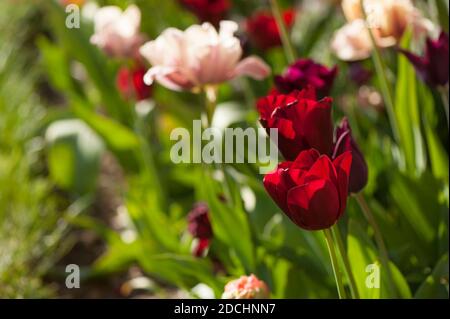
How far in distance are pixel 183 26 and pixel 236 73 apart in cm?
106

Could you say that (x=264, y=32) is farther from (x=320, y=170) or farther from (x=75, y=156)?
(x=320, y=170)

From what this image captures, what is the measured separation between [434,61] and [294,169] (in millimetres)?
460

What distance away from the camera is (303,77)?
4.23 ft

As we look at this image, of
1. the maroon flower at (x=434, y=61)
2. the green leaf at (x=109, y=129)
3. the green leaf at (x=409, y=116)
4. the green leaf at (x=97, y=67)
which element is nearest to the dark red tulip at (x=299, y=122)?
the maroon flower at (x=434, y=61)

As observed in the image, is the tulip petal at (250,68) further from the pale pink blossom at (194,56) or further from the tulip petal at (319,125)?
the tulip petal at (319,125)

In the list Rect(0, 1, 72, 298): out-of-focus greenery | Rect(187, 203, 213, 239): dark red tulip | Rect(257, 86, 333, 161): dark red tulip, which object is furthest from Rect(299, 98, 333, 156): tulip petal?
Rect(0, 1, 72, 298): out-of-focus greenery

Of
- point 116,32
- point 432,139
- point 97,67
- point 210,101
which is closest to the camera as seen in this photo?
point 210,101

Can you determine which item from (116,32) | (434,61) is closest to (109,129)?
(116,32)

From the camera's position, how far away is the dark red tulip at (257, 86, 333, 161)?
3.39 ft

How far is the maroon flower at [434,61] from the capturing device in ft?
4.34

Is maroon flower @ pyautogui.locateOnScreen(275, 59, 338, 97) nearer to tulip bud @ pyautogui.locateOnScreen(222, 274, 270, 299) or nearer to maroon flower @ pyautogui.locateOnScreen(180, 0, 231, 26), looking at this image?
tulip bud @ pyautogui.locateOnScreen(222, 274, 270, 299)

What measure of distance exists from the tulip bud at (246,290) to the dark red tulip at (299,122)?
0.74ft

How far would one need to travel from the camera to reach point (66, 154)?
236 centimetres

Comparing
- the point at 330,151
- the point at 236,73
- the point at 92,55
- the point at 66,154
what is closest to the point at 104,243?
the point at 66,154
